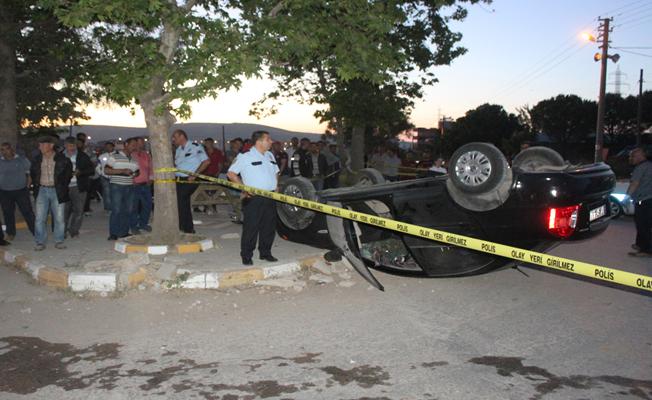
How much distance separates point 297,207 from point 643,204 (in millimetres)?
5035

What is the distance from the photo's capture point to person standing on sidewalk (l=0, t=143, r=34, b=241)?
8453mm

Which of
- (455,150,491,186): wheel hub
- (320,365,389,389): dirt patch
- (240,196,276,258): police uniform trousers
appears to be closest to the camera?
(320,365,389,389): dirt patch

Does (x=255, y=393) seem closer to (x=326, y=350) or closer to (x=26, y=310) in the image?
(x=326, y=350)

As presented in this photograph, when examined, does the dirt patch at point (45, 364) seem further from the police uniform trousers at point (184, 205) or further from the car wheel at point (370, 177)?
the police uniform trousers at point (184, 205)

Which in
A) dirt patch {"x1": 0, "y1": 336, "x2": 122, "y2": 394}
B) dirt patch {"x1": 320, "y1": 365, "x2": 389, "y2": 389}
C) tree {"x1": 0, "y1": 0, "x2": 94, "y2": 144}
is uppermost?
tree {"x1": 0, "y1": 0, "x2": 94, "y2": 144}

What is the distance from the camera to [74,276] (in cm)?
621

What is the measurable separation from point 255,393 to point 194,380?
494 millimetres

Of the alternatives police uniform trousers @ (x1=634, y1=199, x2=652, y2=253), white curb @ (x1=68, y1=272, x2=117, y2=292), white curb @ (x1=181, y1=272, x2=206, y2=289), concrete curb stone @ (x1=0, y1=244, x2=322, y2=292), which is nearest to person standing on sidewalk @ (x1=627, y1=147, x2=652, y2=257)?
police uniform trousers @ (x1=634, y1=199, x2=652, y2=253)

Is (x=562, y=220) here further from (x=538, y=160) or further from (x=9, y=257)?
(x=9, y=257)

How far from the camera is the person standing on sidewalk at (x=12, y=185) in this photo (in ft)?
27.7

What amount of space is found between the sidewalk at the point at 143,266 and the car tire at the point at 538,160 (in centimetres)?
290

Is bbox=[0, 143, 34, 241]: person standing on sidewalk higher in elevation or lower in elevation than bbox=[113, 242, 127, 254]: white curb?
higher

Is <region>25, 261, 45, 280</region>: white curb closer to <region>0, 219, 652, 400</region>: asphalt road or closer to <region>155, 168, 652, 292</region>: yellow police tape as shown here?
<region>0, 219, 652, 400</region>: asphalt road

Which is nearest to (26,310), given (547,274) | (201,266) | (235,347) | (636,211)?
(201,266)
